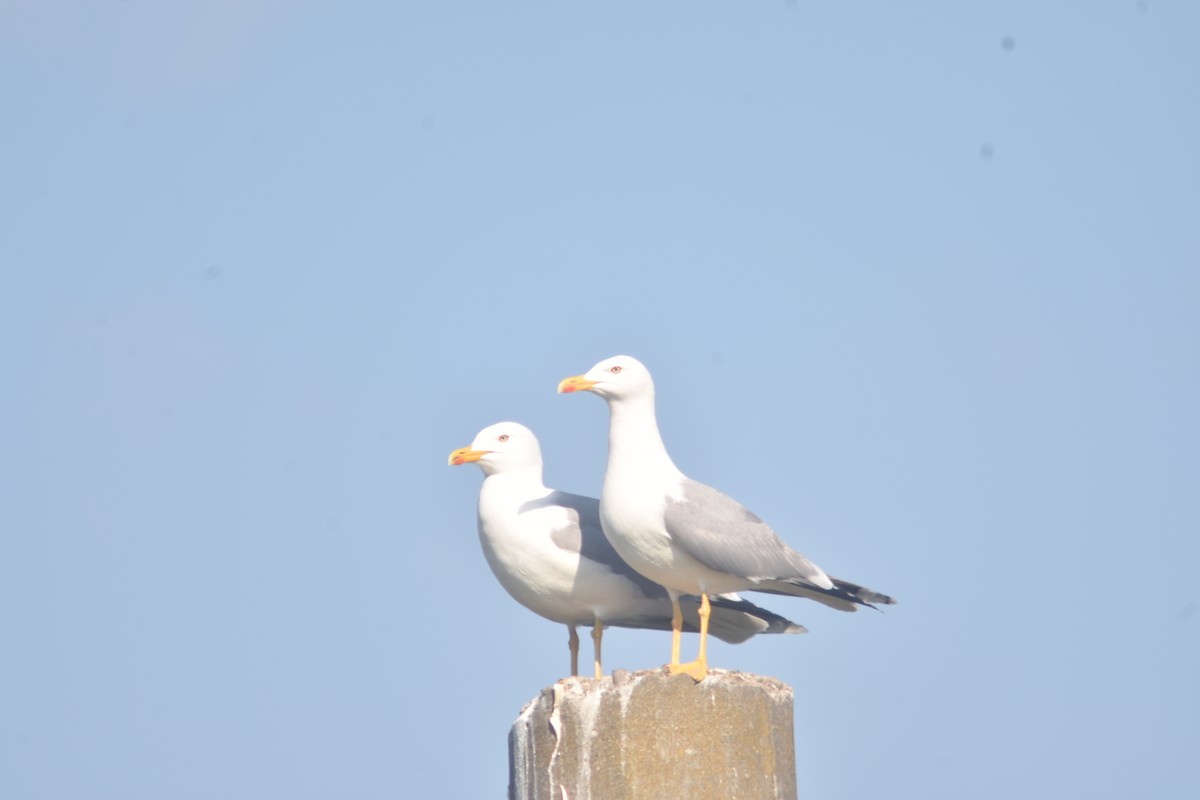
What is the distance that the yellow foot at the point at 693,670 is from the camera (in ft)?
33.3

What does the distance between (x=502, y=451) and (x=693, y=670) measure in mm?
4303

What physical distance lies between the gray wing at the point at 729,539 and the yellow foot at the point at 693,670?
144 cm

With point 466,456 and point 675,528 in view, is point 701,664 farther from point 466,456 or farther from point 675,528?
point 466,456

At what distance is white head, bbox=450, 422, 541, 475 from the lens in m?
14.1

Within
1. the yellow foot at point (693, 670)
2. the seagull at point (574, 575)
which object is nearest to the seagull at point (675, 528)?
the seagull at point (574, 575)

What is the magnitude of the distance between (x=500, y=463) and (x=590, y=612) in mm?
1601

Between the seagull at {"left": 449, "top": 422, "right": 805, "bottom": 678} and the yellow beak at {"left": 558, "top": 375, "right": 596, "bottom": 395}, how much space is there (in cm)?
120

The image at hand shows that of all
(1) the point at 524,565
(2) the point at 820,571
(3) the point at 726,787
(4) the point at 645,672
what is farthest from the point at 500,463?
(3) the point at 726,787

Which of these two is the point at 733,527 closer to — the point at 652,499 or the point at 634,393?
the point at 652,499

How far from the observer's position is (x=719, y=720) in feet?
32.6

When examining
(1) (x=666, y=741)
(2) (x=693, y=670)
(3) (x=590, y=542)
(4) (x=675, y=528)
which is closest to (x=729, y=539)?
(4) (x=675, y=528)

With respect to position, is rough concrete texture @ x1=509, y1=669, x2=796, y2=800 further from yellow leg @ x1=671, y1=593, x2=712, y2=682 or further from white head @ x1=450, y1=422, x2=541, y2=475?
white head @ x1=450, y1=422, x2=541, y2=475

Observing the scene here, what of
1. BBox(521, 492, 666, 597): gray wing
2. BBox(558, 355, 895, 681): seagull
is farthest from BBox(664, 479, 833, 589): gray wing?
BBox(521, 492, 666, 597): gray wing

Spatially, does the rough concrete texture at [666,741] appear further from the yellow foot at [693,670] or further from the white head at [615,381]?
the white head at [615,381]
